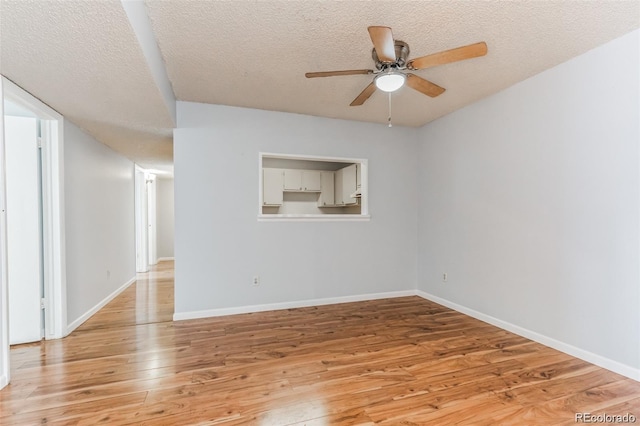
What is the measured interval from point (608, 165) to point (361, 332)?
249 centimetres

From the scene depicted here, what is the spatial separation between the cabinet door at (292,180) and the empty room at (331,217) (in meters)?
1.91

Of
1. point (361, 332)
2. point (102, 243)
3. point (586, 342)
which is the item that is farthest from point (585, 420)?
point (102, 243)

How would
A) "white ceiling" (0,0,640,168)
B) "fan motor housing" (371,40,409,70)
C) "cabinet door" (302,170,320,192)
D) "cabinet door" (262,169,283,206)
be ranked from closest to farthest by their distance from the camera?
"white ceiling" (0,0,640,168), "fan motor housing" (371,40,409,70), "cabinet door" (262,169,283,206), "cabinet door" (302,170,320,192)

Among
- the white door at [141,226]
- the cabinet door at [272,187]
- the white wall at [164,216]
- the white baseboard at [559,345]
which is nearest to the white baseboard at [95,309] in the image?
the white door at [141,226]

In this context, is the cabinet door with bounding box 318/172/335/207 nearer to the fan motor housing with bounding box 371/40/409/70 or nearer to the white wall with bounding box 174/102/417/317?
the white wall with bounding box 174/102/417/317

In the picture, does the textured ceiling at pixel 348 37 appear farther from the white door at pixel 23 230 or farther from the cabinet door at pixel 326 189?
the cabinet door at pixel 326 189

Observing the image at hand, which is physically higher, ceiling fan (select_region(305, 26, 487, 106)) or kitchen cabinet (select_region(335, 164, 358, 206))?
ceiling fan (select_region(305, 26, 487, 106))

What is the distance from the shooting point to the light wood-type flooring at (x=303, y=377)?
5.78 feet

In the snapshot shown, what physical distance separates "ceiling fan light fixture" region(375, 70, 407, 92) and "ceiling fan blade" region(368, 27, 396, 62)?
0.63 feet

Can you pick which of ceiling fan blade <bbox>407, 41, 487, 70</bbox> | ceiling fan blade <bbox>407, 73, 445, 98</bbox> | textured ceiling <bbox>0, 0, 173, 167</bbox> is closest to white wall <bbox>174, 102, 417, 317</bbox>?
textured ceiling <bbox>0, 0, 173, 167</bbox>

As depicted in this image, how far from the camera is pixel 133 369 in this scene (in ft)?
7.52

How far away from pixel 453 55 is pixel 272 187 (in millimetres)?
4163

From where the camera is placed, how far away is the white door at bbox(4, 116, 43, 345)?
2752 millimetres

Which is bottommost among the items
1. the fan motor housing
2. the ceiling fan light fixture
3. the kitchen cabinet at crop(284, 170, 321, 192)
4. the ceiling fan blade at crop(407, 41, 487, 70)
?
the kitchen cabinet at crop(284, 170, 321, 192)
